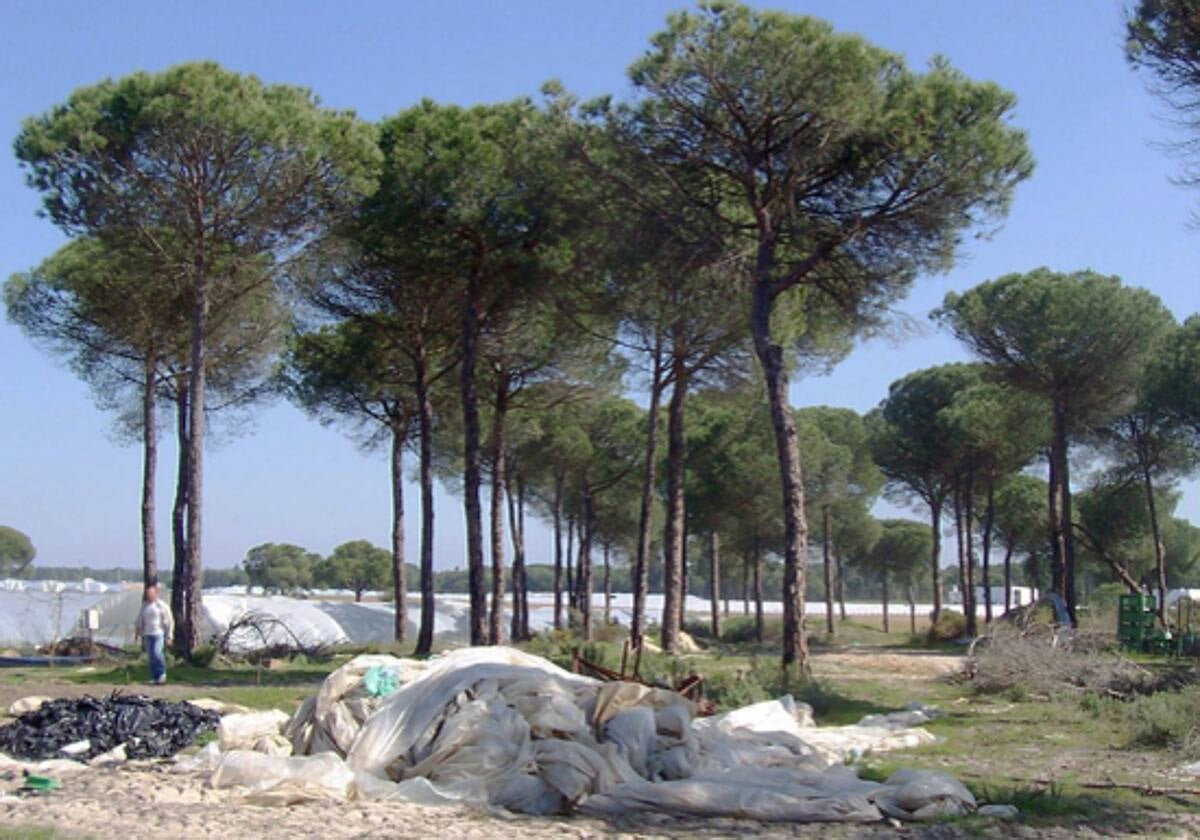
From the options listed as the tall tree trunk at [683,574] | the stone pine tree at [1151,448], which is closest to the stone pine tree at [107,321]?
the tall tree trunk at [683,574]

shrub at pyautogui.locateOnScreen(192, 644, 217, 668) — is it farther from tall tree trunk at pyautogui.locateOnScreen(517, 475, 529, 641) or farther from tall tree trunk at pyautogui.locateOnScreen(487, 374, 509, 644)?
tall tree trunk at pyautogui.locateOnScreen(517, 475, 529, 641)

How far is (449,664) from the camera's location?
8906 mm

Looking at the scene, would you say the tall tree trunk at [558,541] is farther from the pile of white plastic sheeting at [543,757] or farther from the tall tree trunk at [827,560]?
the pile of white plastic sheeting at [543,757]

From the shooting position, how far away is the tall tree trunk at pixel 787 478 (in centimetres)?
1502

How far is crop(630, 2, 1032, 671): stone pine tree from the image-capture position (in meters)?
15.3

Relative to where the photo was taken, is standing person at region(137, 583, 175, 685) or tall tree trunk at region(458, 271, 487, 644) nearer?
standing person at region(137, 583, 175, 685)

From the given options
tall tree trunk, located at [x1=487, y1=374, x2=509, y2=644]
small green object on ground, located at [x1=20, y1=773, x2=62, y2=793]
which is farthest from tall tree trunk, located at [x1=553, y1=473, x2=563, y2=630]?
small green object on ground, located at [x1=20, y1=773, x2=62, y2=793]

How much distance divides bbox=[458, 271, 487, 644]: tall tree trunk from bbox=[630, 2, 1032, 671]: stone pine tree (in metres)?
4.69

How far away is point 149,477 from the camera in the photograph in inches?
947

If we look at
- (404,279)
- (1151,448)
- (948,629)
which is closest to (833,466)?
(948,629)

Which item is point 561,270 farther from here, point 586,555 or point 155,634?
point 586,555

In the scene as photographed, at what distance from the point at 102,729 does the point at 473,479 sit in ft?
33.6

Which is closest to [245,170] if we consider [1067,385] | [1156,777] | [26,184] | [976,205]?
[26,184]

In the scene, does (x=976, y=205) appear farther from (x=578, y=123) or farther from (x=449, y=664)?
(x=449, y=664)
